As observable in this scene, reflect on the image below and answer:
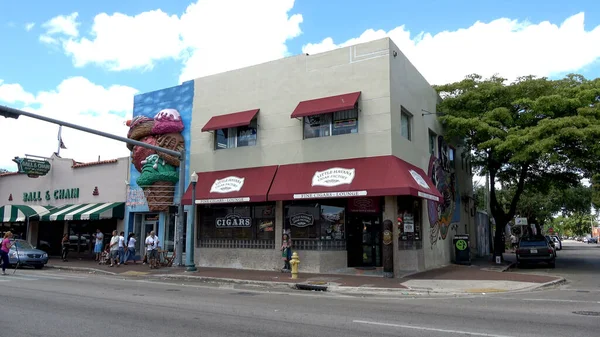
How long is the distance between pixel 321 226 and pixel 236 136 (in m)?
6.07

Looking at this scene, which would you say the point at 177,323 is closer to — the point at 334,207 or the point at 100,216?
the point at 334,207

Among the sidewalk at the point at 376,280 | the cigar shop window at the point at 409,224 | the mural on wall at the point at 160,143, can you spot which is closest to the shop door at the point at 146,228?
the mural on wall at the point at 160,143

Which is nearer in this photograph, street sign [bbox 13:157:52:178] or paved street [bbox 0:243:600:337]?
paved street [bbox 0:243:600:337]

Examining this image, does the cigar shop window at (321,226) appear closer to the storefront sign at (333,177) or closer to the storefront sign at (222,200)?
the storefront sign at (333,177)

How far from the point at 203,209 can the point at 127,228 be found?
5137mm

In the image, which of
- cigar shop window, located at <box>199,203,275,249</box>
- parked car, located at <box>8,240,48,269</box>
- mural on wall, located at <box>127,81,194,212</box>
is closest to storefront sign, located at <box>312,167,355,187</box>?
cigar shop window, located at <box>199,203,275,249</box>

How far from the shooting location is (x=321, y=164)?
60.2 feet

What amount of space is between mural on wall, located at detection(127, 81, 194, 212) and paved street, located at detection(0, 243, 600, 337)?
347 inches

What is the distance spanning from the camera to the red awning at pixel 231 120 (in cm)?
2000

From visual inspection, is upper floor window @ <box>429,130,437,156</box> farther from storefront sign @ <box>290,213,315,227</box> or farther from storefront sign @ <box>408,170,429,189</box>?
storefront sign @ <box>290,213,315,227</box>

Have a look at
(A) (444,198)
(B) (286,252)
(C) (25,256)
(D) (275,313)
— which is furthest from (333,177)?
(C) (25,256)

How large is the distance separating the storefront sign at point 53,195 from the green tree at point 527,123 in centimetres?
2154

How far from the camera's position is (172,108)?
76.1 ft

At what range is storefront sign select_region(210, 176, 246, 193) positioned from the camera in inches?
775
